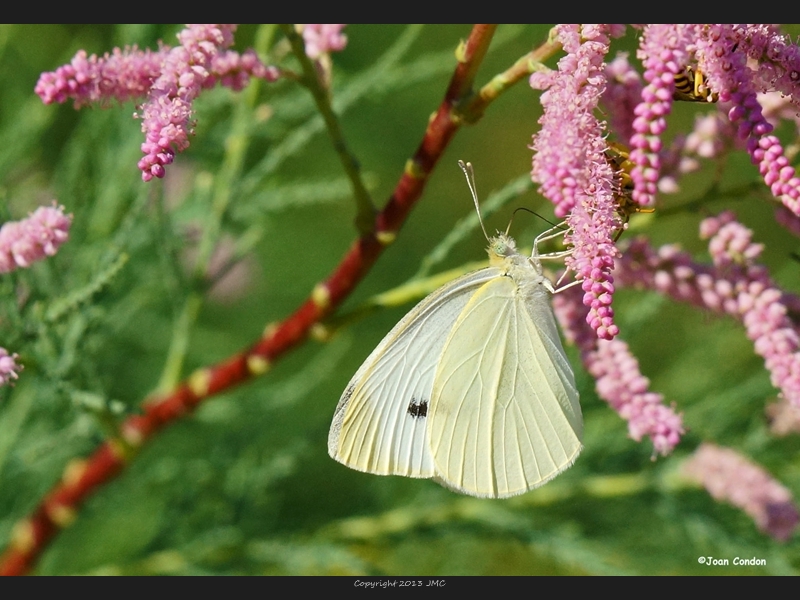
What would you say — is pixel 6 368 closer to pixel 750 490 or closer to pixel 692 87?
pixel 692 87

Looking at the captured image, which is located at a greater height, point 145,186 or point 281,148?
point 281,148

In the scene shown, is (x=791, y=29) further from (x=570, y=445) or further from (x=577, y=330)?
(x=570, y=445)

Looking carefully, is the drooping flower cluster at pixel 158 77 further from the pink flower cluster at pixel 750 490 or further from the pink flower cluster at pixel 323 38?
the pink flower cluster at pixel 750 490

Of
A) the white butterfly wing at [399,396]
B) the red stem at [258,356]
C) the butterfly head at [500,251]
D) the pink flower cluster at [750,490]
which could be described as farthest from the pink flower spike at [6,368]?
the pink flower cluster at [750,490]

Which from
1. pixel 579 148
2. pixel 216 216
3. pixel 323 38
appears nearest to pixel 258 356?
pixel 216 216

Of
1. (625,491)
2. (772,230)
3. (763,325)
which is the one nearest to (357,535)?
(625,491)

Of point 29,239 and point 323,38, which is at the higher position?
point 323,38
